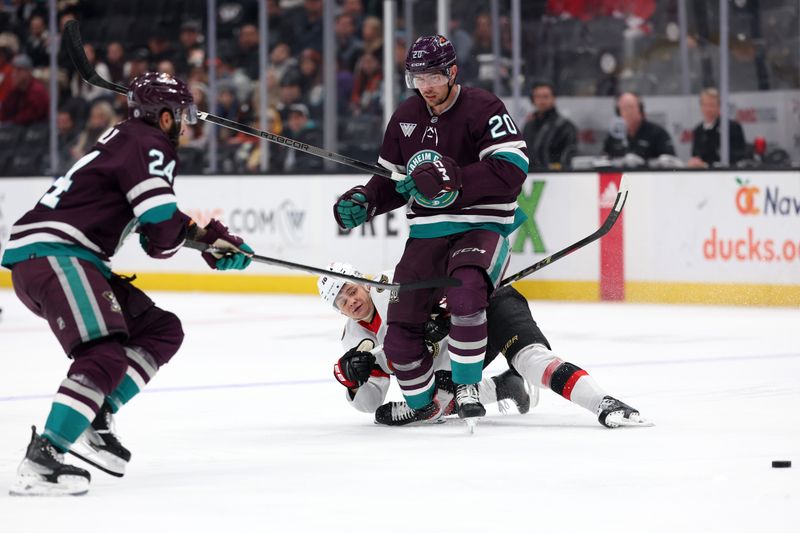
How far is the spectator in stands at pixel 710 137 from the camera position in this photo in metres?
9.12

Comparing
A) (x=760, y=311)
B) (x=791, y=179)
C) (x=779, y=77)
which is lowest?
(x=760, y=311)

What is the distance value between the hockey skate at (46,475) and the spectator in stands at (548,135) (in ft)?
21.4

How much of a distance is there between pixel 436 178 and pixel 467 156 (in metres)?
0.31

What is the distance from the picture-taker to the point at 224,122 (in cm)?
470

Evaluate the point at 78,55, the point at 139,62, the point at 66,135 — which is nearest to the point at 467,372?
the point at 78,55

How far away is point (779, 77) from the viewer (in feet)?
30.0

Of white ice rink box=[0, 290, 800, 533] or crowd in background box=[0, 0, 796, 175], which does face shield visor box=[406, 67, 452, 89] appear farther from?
crowd in background box=[0, 0, 796, 175]

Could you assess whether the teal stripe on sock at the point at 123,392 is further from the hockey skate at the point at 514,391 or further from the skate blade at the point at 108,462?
the hockey skate at the point at 514,391

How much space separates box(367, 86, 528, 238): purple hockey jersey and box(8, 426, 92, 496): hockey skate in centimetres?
149

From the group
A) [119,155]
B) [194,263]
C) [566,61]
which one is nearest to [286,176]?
[194,263]

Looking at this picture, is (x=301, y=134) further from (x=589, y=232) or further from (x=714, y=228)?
(x=714, y=228)

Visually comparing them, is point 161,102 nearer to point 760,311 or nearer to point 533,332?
point 533,332

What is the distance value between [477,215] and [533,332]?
1.41ft

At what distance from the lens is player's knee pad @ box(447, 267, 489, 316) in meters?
4.41
